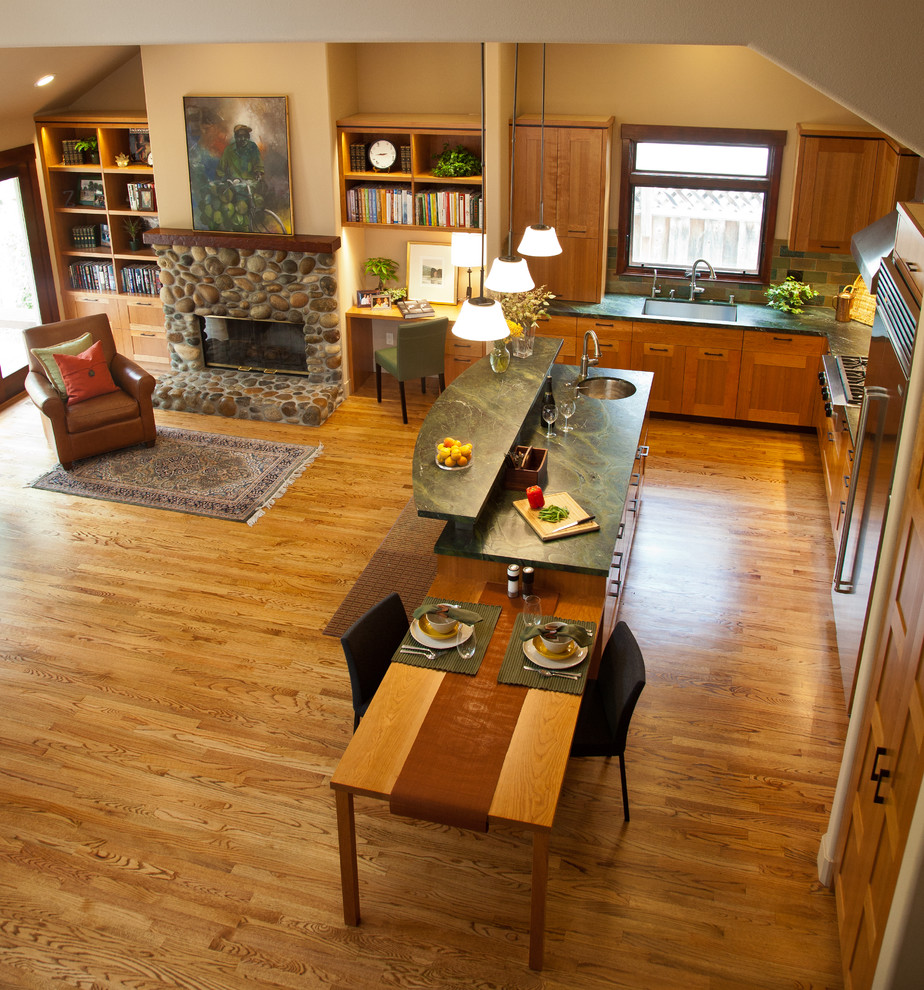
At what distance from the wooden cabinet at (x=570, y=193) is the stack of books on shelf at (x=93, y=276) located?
4.05 metres

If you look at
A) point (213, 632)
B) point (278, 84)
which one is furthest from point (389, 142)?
point (213, 632)

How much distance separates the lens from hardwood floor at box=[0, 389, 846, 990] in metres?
3.69

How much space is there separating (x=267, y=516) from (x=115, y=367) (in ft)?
6.81

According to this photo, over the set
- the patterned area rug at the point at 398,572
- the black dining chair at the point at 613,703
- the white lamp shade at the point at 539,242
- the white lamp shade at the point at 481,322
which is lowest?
the patterned area rug at the point at 398,572

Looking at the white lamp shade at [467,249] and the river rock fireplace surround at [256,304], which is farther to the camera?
the river rock fireplace surround at [256,304]

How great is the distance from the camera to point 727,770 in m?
4.52

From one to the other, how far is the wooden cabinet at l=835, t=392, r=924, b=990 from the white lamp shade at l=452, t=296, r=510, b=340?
2.16 metres

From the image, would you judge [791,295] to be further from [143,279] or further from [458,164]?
[143,279]

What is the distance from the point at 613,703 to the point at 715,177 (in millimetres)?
5371

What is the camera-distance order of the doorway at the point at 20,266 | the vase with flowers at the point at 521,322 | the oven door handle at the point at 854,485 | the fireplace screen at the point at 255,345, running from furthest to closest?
the fireplace screen at the point at 255,345
the doorway at the point at 20,266
the vase with flowers at the point at 521,322
the oven door handle at the point at 854,485

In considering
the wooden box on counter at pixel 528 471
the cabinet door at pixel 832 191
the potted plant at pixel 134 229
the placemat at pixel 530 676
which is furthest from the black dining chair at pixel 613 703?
the potted plant at pixel 134 229

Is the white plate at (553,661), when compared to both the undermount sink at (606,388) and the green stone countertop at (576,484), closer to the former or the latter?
the green stone countertop at (576,484)

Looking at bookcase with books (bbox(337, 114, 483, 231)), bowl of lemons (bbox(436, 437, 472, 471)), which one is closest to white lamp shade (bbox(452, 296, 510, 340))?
bowl of lemons (bbox(436, 437, 472, 471))

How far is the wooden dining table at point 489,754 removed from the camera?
135 inches
